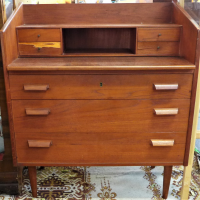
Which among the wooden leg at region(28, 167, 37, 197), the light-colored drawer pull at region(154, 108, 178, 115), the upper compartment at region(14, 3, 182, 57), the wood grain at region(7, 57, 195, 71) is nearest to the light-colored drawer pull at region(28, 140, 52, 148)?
the wooden leg at region(28, 167, 37, 197)

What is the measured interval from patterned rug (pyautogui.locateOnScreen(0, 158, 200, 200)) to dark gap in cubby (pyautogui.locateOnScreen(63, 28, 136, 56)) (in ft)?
3.03

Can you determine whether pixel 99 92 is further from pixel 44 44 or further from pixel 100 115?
pixel 44 44

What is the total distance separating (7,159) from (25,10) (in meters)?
0.98

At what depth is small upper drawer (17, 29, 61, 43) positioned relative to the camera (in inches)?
60.5

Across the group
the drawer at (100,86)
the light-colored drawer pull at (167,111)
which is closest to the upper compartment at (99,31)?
the drawer at (100,86)

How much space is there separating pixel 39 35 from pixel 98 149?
775 millimetres

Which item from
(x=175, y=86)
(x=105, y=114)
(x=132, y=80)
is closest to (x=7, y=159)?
(x=105, y=114)

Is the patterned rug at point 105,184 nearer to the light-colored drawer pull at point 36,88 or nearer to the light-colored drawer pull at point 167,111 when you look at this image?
the light-colored drawer pull at point 167,111

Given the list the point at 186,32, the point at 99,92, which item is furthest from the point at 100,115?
the point at 186,32

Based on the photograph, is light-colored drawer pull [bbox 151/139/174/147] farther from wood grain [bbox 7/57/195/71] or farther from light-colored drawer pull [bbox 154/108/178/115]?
wood grain [bbox 7/57/195/71]

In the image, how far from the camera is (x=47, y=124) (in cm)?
143

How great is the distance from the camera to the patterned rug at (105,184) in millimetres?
1684

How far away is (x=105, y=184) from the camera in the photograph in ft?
5.88

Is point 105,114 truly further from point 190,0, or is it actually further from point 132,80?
point 190,0
